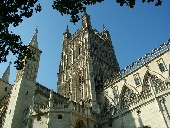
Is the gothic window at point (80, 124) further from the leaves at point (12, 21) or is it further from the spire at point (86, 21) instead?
the spire at point (86, 21)

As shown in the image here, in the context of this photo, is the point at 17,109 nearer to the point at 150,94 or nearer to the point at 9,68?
the point at 150,94

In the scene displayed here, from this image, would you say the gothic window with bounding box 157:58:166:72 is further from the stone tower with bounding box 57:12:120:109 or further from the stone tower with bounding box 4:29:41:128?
the stone tower with bounding box 4:29:41:128

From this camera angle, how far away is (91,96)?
30.8 m

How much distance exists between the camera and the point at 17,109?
74.5ft

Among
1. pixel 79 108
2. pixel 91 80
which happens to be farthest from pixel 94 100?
pixel 79 108

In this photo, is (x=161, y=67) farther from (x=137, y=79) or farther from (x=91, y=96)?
(x=91, y=96)

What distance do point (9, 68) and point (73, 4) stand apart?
3543 centimetres

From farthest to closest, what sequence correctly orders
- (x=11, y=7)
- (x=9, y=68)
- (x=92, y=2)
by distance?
(x=9, y=68), (x=92, y=2), (x=11, y=7)

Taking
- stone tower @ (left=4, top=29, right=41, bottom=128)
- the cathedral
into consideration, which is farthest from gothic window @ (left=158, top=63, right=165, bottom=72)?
stone tower @ (left=4, top=29, right=41, bottom=128)

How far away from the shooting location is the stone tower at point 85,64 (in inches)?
1348

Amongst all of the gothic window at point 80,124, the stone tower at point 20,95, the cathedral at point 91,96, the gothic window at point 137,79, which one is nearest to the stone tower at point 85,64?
the cathedral at point 91,96

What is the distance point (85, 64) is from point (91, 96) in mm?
8714

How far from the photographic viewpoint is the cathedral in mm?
20609

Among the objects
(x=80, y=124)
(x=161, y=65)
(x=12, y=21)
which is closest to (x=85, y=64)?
(x=161, y=65)
